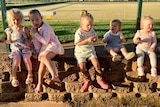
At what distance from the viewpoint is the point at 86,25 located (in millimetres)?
4383

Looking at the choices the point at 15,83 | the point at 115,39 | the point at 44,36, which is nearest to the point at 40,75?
the point at 15,83

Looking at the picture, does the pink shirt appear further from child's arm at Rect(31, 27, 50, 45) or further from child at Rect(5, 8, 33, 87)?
child at Rect(5, 8, 33, 87)

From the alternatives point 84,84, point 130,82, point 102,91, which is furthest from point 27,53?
point 130,82

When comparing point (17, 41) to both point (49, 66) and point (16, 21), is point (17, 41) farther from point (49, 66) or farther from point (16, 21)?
point (49, 66)

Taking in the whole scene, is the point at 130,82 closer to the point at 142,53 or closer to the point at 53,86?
the point at 142,53

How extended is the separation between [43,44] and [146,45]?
147 centimetres

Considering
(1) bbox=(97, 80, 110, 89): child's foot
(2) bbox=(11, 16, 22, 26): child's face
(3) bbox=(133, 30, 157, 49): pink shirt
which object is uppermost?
(2) bbox=(11, 16, 22, 26): child's face

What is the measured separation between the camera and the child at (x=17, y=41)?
14.3 ft

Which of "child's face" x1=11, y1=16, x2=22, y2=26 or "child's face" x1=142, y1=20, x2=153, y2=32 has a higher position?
"child's face" x1=11, y1=16, x2=22, y2=26

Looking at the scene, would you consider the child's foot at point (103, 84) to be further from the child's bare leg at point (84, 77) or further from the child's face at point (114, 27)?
the child's face at point (114, 27)

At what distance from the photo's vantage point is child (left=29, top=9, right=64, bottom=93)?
4277mm

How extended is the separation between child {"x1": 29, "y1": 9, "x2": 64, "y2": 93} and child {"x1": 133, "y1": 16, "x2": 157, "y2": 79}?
1.14 metres

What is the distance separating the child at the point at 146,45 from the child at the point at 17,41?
154cm

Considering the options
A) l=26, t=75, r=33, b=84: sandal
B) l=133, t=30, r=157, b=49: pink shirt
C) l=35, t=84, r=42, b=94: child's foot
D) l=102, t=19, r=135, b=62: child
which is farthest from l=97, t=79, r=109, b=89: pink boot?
l=26, t=75, r=33, b=84: sandal
